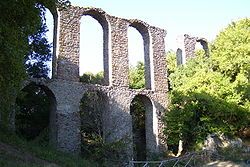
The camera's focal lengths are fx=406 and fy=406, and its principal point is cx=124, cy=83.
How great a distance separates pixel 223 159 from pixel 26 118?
35.2ft

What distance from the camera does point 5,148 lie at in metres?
15.1

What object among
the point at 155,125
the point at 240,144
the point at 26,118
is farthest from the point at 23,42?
the point at 240,144

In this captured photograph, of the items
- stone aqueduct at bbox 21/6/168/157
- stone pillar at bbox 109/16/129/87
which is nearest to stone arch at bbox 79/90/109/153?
stone aqueduct at bbox 21/6/168/157

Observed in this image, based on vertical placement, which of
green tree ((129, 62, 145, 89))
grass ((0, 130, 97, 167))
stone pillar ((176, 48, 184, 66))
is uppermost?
stone pillar ((176, 48, 184, 66))

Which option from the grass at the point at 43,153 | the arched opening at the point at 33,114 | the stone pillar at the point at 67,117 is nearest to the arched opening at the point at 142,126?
the stone pillar at the point at 67,117

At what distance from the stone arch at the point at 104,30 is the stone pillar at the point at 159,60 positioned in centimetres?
314

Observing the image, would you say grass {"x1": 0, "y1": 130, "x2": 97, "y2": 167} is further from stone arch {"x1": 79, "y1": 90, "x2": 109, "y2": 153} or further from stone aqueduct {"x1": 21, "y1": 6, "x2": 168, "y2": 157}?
stone arch {"x1": 79, "y1": 90, "x2": 109, "y2": 153}

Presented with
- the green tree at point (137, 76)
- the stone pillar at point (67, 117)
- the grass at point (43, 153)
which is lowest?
the grass at point (43, 153)

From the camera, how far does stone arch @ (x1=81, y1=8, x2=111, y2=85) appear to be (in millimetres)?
22875

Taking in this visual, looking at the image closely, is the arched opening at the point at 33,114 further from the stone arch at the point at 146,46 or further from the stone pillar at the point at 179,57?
the stone pillar at the point at 179,57

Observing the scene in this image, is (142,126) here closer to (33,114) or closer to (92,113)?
(92,113)

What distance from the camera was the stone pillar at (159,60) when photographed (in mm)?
24461

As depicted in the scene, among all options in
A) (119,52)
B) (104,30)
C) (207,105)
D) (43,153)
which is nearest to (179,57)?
(119,52)

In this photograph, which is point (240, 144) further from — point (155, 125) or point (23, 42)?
point (23, 42)
